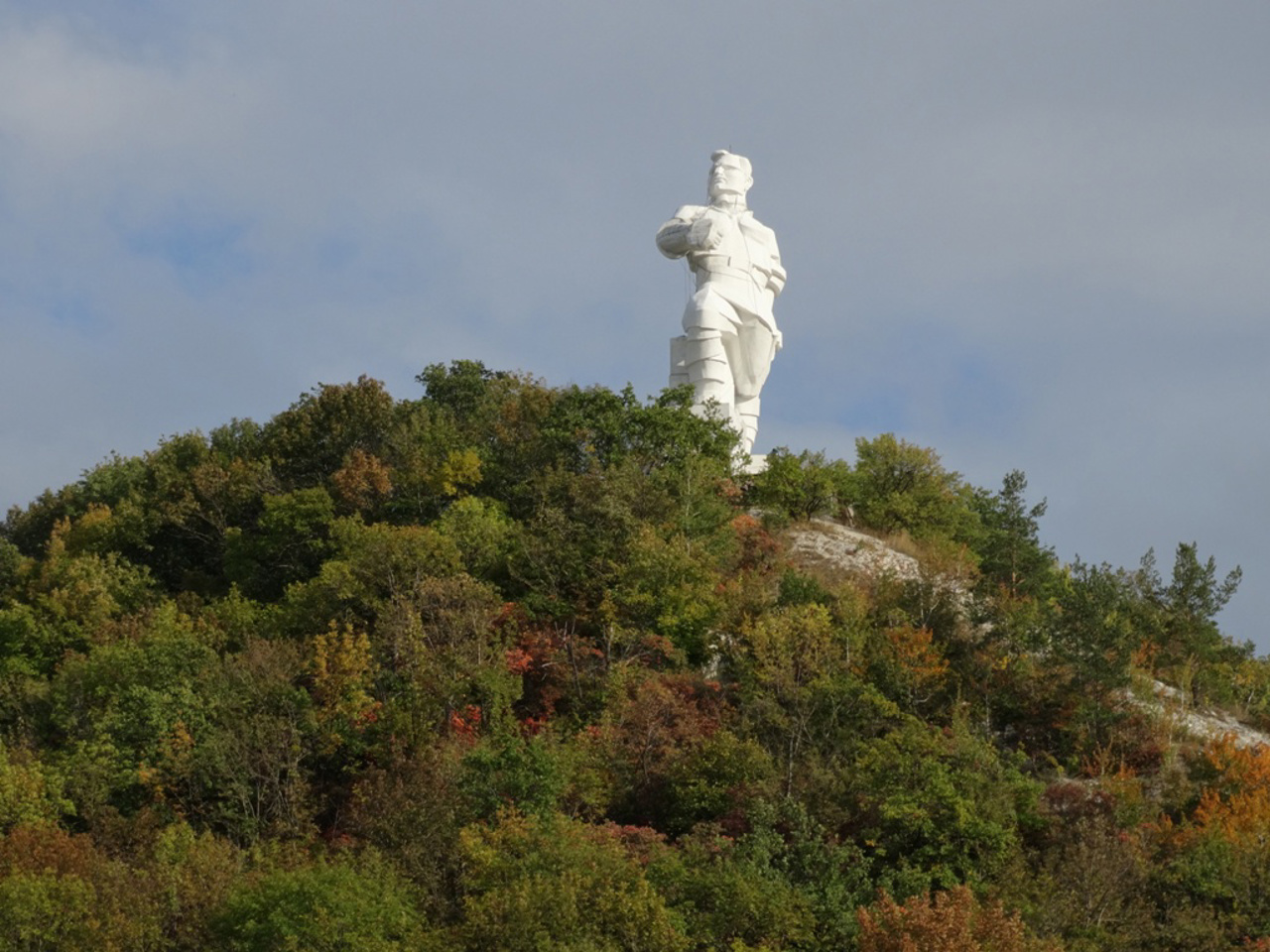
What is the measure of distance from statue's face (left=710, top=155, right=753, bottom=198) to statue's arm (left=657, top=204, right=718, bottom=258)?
1.63ft

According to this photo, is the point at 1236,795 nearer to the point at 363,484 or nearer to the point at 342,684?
the point at 342,684

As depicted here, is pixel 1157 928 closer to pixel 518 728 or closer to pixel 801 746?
pixel 801 746

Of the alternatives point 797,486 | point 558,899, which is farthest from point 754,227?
point 558,899

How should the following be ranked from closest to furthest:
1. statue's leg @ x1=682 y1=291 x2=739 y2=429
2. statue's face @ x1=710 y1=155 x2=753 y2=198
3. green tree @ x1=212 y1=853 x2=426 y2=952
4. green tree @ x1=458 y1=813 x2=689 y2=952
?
green tree @ x1=458 y1=813 x2=689 y2=952 < green tree @ x1=212 y1=853 x2=426 y2=952 < statue's leg @ x1=682 y1=291 x2=739 y2=429 < statue's face @ x1=710 y1=155 x2=753 y2=198

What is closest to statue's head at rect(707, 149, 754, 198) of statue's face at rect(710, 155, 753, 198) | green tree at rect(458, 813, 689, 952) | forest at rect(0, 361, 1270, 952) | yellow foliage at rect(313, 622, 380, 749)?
statue's face at rect(710, 155, 753, 198)

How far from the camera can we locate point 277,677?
93.7ft

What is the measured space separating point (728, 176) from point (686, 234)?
64.3 inches

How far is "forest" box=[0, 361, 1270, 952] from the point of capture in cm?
2355

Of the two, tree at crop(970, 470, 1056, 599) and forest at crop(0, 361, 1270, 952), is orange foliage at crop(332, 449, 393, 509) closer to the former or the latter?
forest at crop(0, 361, 1270, 952)

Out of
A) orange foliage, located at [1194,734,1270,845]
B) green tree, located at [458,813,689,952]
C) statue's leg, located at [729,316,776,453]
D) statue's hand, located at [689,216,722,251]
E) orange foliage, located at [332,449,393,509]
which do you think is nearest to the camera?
green tree, located at [458,813,689,952]

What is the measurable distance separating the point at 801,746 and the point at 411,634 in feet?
17.4

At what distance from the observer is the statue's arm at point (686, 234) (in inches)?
1496

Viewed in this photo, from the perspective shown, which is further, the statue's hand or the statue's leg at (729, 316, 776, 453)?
the statue's leg at (729, 316, 776, 453)

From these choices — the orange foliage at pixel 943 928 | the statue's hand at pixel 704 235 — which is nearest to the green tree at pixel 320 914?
the orange foliage at pixel 943 928
